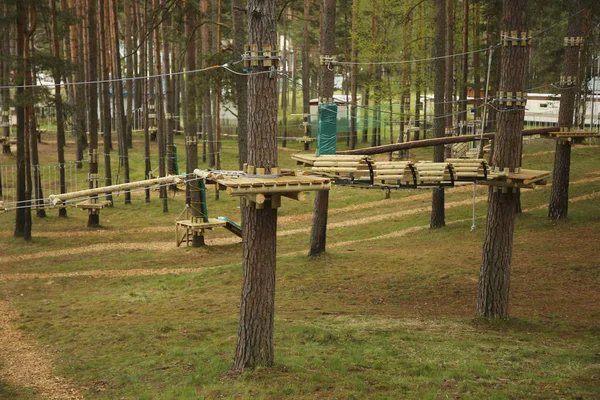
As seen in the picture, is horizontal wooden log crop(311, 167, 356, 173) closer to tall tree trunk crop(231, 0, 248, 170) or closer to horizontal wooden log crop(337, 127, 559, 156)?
horizontal wooden log crop(337, 127, 559, 156)

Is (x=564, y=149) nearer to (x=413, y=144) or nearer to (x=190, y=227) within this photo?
(x=413, y=144)

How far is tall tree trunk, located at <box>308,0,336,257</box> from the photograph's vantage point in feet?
56.1

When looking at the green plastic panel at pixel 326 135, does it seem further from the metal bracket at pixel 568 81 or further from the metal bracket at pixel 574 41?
the metal bracket at pixel 568 81

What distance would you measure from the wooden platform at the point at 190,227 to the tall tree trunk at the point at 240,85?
3769 mm

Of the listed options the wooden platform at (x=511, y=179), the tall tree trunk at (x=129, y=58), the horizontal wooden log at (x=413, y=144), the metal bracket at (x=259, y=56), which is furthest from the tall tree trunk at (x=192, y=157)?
the metal bracket at (x=259, y=56)

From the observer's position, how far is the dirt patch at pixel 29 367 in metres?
10.7

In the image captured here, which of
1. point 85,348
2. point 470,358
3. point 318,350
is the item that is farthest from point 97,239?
point 470,358

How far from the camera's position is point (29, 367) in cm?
1195

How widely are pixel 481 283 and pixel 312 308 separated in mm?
3378

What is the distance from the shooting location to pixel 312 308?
13992 millimetres

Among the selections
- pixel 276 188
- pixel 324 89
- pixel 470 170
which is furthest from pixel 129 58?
pixel 276 188

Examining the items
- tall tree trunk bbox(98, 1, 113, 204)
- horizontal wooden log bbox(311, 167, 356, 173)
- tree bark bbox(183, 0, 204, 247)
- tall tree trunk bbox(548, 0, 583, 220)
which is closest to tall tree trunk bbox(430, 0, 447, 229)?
tall tree trunk bbox(548, 0, 583, 220)

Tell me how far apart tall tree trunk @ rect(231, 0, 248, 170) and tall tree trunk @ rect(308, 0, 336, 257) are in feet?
6.58

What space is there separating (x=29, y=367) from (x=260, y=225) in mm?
5101
